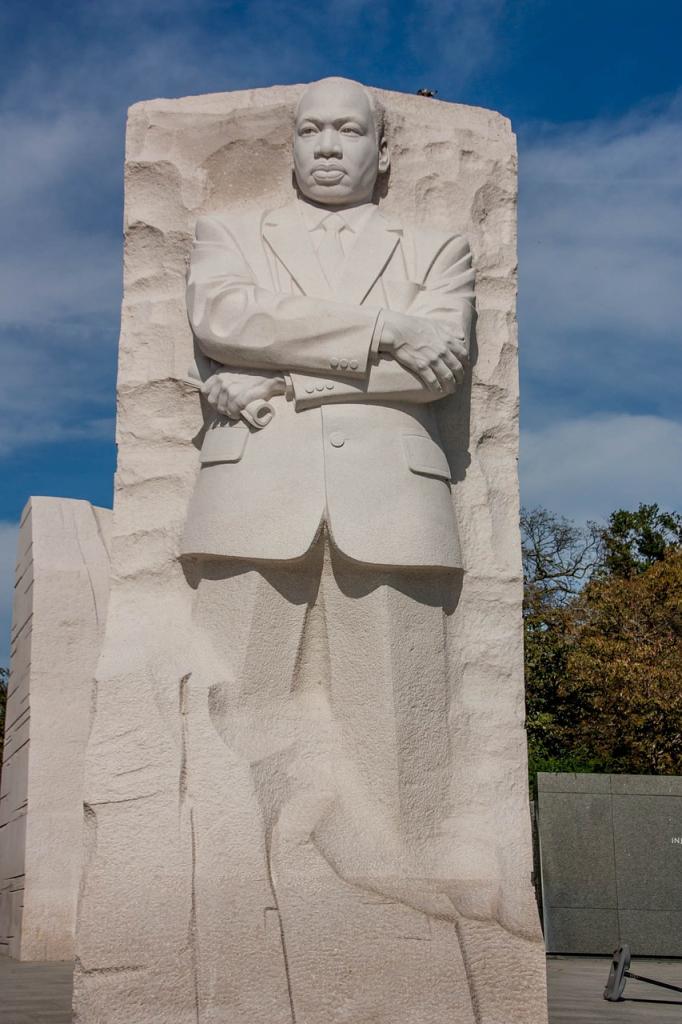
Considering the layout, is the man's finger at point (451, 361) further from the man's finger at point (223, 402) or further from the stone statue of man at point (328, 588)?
the man's finger at point (223, 402)

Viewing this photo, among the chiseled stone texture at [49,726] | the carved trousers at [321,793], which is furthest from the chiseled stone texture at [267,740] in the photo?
the chiseled stone texture at [49,726]

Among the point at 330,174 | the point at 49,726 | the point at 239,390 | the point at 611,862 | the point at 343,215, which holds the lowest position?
the point at 611,862

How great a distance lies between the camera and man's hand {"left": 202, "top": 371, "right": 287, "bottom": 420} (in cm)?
489

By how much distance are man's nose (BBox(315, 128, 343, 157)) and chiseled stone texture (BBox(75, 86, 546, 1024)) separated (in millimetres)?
356

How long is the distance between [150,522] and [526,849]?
202 centimetres

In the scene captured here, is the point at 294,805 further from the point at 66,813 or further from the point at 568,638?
the point at 568,638

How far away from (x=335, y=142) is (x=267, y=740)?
2480 mm

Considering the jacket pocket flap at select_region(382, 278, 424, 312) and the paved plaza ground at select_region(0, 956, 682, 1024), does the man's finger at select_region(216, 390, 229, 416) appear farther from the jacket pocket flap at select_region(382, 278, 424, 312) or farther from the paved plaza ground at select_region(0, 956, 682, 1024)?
the paved plaza ground at select_region(0, 956, 682, 1024)

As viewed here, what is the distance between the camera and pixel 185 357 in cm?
536

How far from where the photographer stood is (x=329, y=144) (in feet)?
16.9

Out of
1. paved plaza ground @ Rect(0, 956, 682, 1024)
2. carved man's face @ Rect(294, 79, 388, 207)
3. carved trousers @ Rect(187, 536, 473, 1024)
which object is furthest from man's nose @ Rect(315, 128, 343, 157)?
paved plaza ground @ Rect(0, 956, 682, 1024)

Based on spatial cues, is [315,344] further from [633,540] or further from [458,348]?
[633,540]

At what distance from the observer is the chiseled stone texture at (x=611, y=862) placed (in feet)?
32.3

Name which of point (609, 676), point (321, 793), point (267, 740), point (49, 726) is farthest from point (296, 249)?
point (609, 676)
